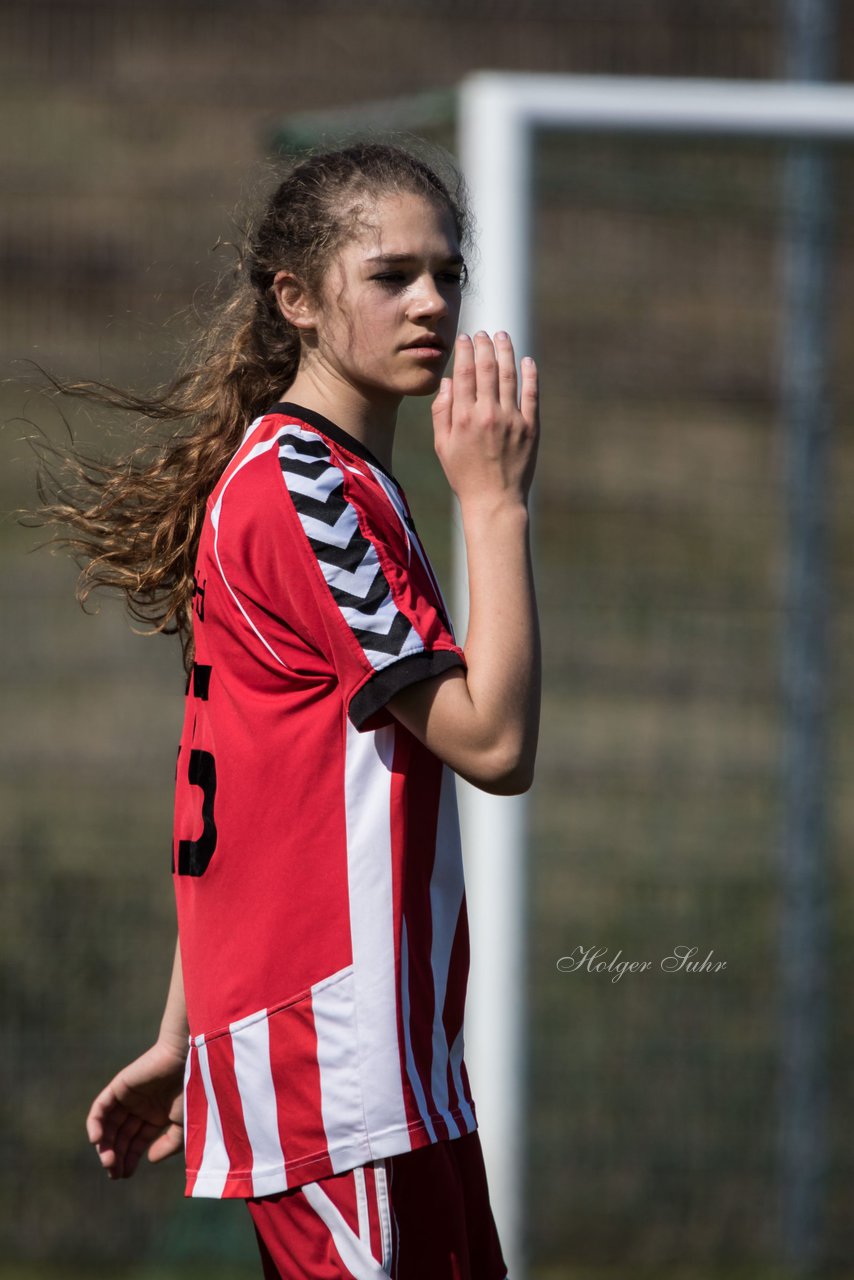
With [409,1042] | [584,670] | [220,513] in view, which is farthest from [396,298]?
[584,670]

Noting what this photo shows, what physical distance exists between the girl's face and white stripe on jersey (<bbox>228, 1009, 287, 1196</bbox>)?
0.58 meters

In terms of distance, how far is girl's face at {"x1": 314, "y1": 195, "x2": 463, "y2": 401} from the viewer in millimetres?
1428

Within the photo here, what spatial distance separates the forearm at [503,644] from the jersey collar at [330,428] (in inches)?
4.9

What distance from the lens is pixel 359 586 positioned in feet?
4.35

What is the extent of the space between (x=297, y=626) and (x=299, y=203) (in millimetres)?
432

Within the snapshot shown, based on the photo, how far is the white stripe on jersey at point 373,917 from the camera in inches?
53.1

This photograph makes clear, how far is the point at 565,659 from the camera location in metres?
3.60

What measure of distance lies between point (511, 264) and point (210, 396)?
1.04 metres

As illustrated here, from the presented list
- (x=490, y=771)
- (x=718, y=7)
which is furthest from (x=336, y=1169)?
(x=718, y=7)

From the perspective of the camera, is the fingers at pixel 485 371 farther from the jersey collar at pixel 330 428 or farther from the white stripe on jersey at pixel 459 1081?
the white stripe on jersey at pixel 459 1081

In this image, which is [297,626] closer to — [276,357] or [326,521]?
[326,521]

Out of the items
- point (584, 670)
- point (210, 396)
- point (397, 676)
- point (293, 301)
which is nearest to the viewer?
point (397, 676)

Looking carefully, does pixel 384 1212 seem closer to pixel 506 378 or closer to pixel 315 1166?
pixel 315 1166
